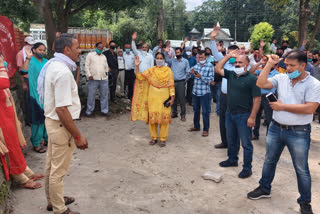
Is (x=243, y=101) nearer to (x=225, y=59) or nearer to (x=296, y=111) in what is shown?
(x=225, y=59)

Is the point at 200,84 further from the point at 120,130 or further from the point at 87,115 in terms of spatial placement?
the point at 87,115

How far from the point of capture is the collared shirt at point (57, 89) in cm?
265

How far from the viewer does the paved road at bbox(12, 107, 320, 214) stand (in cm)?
352

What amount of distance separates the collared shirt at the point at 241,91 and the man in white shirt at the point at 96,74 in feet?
14.3

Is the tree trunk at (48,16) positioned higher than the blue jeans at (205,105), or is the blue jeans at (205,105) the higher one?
the tree trunk at (48,16)

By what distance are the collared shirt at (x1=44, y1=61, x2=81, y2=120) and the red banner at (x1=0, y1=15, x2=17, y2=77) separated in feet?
10.5

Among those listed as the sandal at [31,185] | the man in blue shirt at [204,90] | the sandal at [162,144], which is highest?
the man in blue shirt at [204,90]

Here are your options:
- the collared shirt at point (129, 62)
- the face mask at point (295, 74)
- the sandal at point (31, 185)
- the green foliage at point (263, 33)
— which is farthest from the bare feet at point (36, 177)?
the green foliage at point (263, 33)

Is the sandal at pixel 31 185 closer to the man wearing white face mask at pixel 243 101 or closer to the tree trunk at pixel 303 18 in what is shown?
the man wearing white face mask at pixel 243 101

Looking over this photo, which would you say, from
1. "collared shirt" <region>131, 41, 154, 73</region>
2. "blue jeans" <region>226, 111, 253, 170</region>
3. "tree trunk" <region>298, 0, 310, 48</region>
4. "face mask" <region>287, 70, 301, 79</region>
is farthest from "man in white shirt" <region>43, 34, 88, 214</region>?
"tree trunk" <region>298, 0, 310, 48</region>

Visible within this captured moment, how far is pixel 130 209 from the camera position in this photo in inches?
136

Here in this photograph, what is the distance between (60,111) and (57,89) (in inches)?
8.4

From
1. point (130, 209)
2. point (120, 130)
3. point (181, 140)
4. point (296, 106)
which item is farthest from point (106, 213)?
point (120, 130)

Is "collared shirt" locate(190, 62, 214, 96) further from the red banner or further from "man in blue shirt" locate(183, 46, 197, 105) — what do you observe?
the red banner
